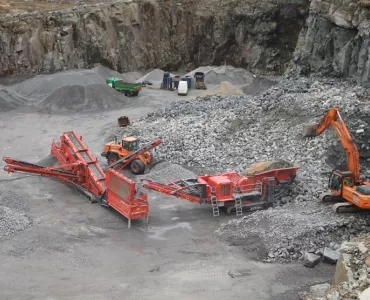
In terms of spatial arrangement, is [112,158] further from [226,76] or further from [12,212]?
[226,76]

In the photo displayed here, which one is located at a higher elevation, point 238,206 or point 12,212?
point 238,206

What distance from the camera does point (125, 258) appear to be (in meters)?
13.0

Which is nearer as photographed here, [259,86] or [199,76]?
[259,86]

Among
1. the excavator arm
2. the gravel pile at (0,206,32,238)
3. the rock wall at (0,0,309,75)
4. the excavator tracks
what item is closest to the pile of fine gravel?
the rock wall at (0,0,309,75)

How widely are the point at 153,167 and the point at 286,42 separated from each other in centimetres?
2337

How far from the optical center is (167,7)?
127 ft

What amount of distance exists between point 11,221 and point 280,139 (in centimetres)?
980

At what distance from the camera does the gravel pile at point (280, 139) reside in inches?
547

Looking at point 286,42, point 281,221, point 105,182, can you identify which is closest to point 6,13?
point 286,42

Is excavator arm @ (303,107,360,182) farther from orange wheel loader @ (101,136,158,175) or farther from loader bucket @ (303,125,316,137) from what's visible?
orange wheel loader @ (101,136,158,175)

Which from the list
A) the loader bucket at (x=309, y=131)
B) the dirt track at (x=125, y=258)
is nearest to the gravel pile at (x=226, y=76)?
the loader bucket at (x=309, y=131)

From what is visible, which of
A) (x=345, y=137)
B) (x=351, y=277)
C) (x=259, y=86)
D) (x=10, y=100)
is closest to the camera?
(x=351, y=277)

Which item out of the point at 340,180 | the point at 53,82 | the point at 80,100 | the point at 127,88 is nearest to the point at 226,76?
the point at 127,88

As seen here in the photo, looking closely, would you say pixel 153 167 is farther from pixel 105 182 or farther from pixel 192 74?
pixel 192 74
